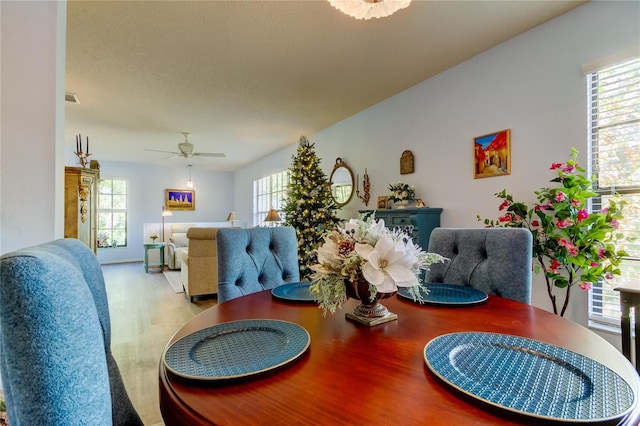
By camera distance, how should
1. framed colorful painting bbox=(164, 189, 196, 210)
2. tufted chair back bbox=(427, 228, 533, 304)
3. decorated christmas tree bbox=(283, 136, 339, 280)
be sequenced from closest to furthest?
tufted chair back bbox=(427, 228, 533, 304) → decorated christmas tree bbox=(283, 136, 339, 280) → framed colorful painting bbox=(164, 189, 196, 210)

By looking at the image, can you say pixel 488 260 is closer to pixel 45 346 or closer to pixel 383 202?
pixel 45 346

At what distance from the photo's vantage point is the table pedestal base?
0.94m

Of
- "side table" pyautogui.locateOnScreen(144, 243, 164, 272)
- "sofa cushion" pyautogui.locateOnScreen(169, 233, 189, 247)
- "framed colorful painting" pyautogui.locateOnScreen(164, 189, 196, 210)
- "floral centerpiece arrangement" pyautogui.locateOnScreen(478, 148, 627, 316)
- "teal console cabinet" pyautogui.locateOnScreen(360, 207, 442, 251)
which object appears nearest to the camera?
"floral centerpiece arrangement" pyautogui.locateOnScreen(478, 148, 627, 316)

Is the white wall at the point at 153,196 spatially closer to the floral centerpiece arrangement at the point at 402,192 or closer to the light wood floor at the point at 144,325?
the light wood floor at the point at 144,325

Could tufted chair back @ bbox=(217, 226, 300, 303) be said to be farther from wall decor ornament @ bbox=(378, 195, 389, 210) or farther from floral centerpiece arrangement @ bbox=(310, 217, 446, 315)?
wall decor ornament @ bbox=(378, 195, 389, 210)

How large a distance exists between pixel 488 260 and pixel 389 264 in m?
0.86

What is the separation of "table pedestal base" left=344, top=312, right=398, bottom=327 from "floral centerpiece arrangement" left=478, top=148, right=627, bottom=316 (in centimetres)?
174

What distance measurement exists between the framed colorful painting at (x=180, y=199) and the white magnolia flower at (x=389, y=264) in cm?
878

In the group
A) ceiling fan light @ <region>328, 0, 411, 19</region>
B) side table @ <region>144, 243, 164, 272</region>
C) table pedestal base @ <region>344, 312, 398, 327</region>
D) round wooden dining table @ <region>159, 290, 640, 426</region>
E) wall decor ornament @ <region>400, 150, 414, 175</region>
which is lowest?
side table @ <region>144, 243, 164, 272</region>

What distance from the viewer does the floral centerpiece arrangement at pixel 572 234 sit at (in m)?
1.96

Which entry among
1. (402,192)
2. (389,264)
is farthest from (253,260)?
(402,192)

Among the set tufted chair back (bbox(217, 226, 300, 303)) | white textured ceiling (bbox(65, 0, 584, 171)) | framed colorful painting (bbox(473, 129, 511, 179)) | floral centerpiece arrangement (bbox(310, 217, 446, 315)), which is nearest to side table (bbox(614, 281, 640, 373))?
framed colorful painting (bbox(473, 129, 511, 179))

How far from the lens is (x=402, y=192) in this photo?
3465 millimetres

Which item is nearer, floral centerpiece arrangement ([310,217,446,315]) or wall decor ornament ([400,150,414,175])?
floral centerpiece arrangement ([310,217,446,315])
